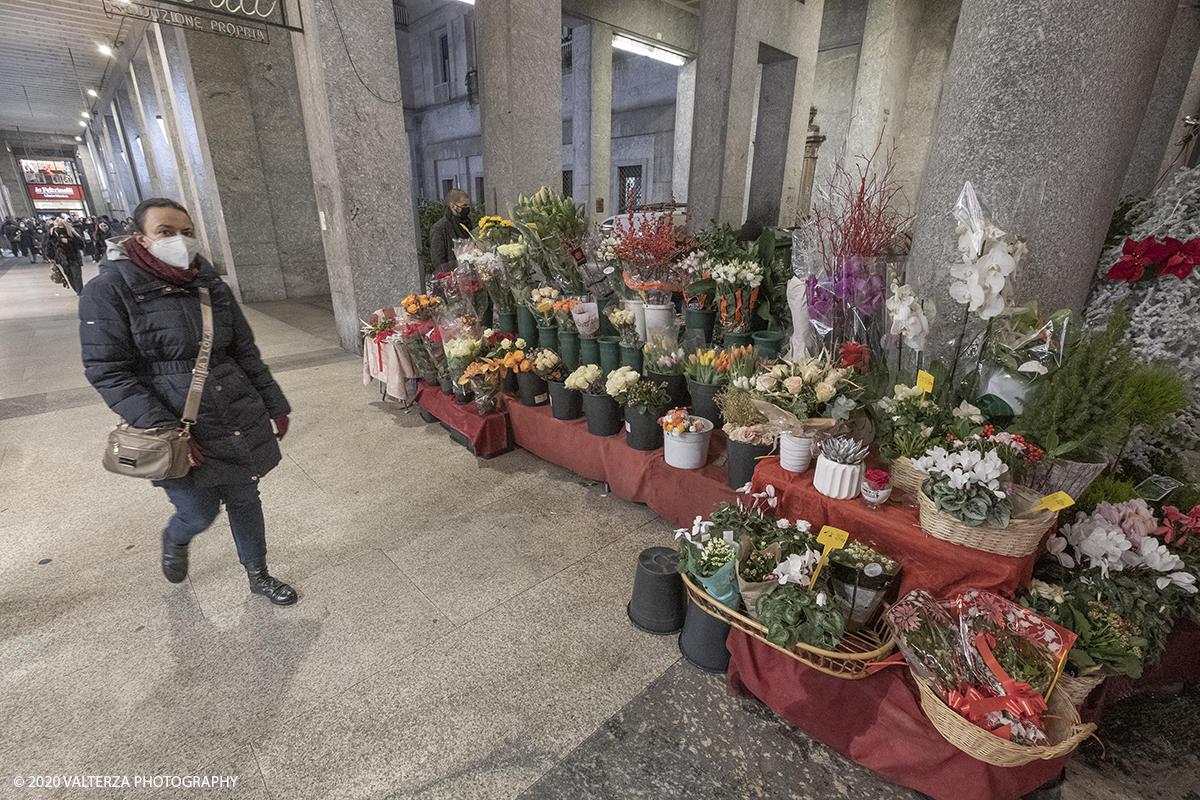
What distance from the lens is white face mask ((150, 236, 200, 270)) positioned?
1.84 meters

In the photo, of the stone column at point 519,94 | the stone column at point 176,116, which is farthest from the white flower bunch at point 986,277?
the stone column at point 176,116

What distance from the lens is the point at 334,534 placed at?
2.94m

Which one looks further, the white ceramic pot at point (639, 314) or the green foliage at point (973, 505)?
the white ceramic pot at point (639, 314)

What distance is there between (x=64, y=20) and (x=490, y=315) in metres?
13.5

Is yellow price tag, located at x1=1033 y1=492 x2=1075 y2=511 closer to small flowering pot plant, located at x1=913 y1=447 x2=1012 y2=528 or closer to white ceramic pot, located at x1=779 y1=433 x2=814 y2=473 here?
small flowering pot plant, located at x1=913 y1=447 x2=1012 y2=528

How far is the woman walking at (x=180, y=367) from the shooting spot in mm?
1812

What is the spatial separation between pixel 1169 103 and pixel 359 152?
675cm

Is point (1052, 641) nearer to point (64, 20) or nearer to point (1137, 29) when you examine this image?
point (1137, 29)

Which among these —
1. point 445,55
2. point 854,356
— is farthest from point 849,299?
point 445,55

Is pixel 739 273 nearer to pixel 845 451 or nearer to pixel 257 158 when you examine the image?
pixel 845 451

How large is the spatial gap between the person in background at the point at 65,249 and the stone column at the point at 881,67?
578 inches

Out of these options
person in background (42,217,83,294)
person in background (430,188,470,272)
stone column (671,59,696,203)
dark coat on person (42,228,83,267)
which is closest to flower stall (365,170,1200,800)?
person in background (430,188,470,272)

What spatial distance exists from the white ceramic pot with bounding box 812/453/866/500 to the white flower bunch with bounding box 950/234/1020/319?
26.8 inches

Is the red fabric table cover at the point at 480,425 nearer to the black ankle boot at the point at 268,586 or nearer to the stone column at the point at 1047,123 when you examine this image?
the black ankle boot at the point at 268,586
